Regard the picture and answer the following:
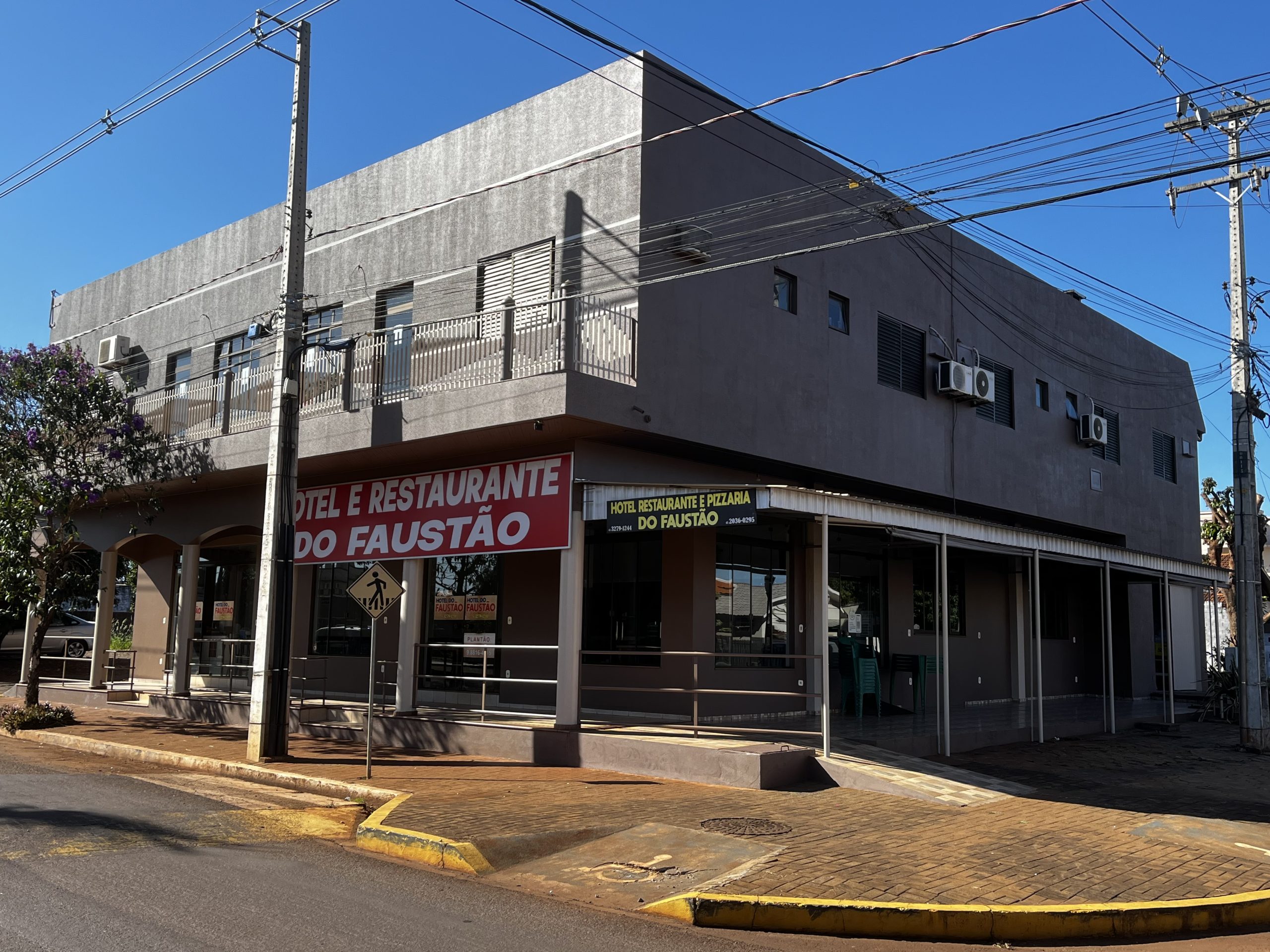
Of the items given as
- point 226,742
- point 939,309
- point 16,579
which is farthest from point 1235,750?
point 16,579

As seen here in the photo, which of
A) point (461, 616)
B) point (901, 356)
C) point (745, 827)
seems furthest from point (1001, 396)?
point (745, 827)

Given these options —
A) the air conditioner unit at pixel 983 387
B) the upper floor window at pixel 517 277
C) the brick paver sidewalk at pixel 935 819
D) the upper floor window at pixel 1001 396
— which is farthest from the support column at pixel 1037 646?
the upper floor window at pixel 517 277

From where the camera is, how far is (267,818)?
10.5 meters

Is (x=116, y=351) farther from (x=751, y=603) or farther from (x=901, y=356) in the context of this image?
(x=901, y=356)

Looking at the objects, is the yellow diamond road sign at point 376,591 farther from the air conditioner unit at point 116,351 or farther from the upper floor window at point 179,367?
the air conditioner unit at point 116,351

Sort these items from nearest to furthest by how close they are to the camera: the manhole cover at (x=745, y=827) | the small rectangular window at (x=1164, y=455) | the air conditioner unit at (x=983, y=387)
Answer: the manhole cover at (x=745, y=827) < the air conditioner unit at (x=983, y=387) < the small rectangular window at (x=1164, y=455)

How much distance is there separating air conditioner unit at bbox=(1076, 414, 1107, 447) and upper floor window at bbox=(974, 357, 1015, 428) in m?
2.94

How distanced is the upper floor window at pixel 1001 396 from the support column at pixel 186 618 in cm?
1610

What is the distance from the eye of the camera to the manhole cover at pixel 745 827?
377 inches

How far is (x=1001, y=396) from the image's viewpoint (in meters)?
23.2

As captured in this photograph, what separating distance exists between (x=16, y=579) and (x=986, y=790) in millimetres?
16202

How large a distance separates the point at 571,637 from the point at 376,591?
280cm

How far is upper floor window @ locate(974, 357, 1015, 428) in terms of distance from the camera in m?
22.6

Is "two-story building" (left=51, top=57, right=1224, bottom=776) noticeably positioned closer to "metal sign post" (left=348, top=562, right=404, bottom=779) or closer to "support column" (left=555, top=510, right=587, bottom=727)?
"support column" (left=555, top=510, right=587, bottom=727)
